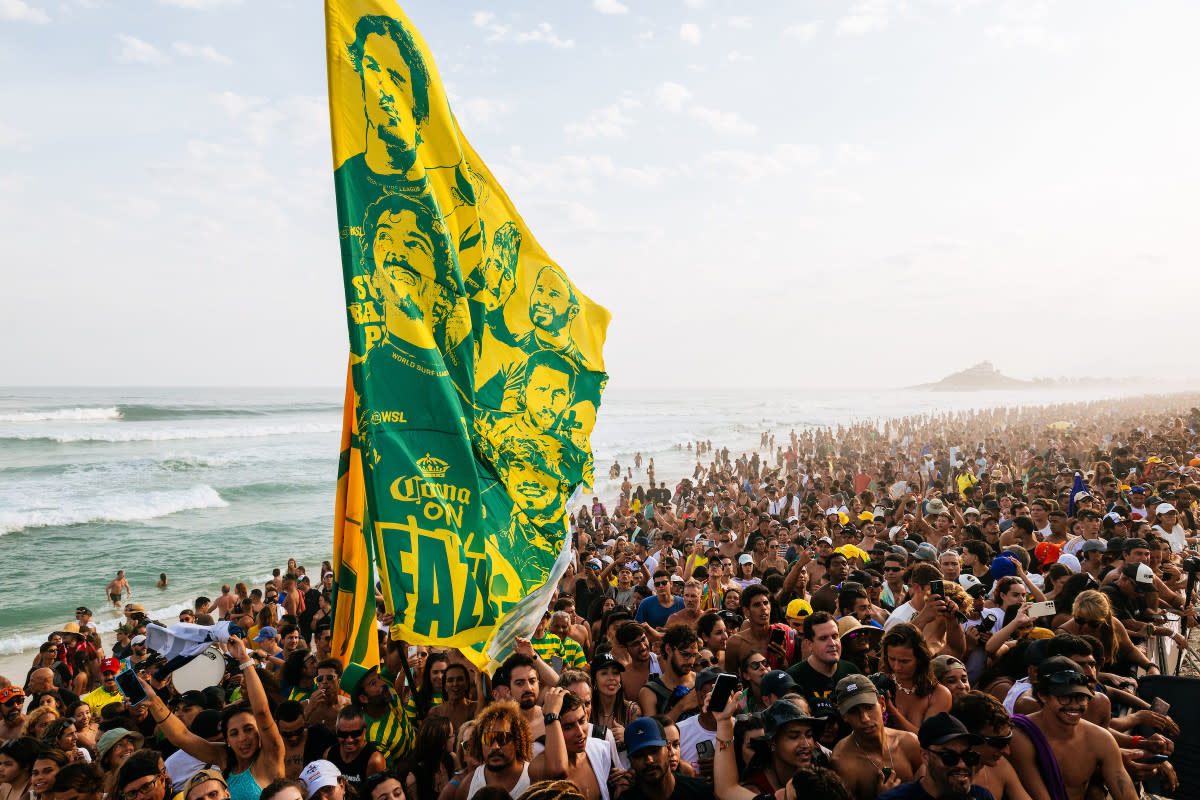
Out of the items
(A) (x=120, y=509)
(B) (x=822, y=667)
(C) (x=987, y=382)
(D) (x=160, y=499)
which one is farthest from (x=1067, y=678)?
(C) (x=987, y=382)

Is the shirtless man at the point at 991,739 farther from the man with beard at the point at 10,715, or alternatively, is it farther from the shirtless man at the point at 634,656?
the man with beard at the point at 10,715

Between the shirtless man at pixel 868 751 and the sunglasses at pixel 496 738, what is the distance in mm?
1684

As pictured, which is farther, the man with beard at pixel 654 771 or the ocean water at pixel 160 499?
the ocean water at pixel 160 499

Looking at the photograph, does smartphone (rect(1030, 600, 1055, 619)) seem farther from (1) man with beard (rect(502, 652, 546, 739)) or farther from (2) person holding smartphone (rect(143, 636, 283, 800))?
(2) person holding smartphone (rect(143, 636, 283, 800))

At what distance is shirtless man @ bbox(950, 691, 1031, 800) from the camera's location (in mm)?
3498

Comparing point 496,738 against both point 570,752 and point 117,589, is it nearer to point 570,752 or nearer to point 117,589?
point 570,752

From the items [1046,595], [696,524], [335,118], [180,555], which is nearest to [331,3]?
[335,118]

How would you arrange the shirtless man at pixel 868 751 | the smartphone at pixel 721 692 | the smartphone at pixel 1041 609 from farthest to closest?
the smartphone at pixel 1041 609
the smartphone at pixel 721 692
the shirtless man at pixel 868 751

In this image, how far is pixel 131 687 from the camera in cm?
457

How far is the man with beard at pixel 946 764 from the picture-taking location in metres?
3.19

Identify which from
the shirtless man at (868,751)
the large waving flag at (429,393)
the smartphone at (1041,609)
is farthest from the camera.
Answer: the smartphone at (1041,609)

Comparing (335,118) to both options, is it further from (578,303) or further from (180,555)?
(180,555)

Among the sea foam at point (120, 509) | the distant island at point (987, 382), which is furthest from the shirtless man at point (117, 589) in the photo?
the distant island at point (987, 382)

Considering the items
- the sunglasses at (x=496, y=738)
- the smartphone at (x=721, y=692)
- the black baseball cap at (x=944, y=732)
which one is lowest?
the sunglasses at (x=496, y=738)
